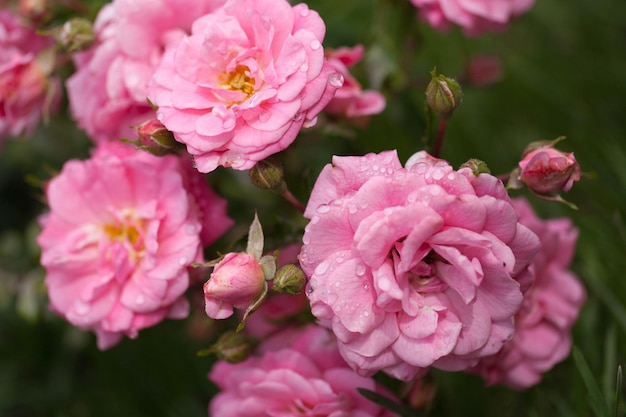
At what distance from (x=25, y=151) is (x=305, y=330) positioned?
702mm

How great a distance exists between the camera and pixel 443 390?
2.72 feet

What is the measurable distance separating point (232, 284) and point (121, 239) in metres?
0.20

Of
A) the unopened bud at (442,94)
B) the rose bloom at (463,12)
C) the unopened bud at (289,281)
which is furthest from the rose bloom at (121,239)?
the rose bloom at (463,12)

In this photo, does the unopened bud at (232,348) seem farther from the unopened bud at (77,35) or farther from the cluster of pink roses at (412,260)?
the unopened bud at (77,35)

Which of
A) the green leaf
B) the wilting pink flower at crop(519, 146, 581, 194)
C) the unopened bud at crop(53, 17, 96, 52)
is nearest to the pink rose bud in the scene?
the wilting pink flower at crop(519, 146, 581, 194)

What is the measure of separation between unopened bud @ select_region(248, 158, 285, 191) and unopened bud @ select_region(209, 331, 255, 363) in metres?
0.16

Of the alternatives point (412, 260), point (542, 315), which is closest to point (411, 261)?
point (412, 260)

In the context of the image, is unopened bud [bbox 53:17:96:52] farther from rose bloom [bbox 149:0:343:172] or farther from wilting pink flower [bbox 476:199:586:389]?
wilting pink flower [bbox 476:199:586:389]

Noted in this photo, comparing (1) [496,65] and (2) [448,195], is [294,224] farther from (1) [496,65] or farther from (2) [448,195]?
(1) [496,65]

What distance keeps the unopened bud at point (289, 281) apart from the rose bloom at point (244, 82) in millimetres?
85

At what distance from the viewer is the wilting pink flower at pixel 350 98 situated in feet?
2.15

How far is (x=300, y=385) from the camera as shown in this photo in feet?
2.02

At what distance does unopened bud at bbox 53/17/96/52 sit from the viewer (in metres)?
0.70

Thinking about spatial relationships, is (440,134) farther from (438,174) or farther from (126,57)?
(126,57)
